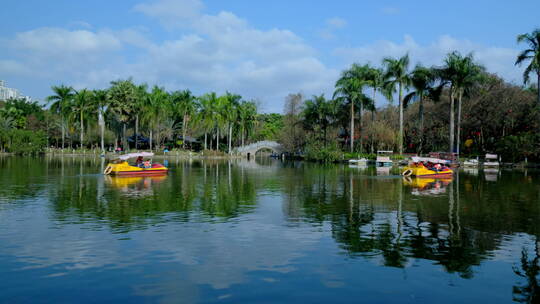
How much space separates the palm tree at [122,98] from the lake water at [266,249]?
66.6 m

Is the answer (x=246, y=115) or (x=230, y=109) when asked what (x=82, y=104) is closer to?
(x=230, y=109)

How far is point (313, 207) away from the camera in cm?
2131

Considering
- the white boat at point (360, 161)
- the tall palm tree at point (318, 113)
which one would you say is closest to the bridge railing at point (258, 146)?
the tall palm tree at point (318, 113)

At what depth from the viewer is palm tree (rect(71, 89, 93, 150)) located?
9031 cm

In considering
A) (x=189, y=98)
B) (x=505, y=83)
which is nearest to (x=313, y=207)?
(x=505, y=83)

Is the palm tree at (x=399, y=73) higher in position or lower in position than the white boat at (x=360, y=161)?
higher

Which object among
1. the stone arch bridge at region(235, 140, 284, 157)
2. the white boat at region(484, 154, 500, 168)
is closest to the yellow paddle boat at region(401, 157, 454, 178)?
the white boat at region(484, 154, 500, 168)

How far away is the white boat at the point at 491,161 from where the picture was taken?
55725 millimetres

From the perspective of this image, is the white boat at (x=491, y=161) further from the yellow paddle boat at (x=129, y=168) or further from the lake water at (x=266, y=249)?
the yellow paddle boat at (x=129, y=168)

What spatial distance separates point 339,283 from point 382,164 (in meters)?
50.6

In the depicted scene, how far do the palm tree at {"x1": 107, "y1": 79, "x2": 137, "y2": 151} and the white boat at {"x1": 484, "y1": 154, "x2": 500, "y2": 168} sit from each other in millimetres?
61532

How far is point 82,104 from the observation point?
90625 millimetres

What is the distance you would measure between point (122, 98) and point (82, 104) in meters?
8.28

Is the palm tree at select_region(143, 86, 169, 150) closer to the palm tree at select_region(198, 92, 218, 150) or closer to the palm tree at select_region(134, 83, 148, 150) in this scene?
the palm tree at select_region(134, 83, 148, 150)
